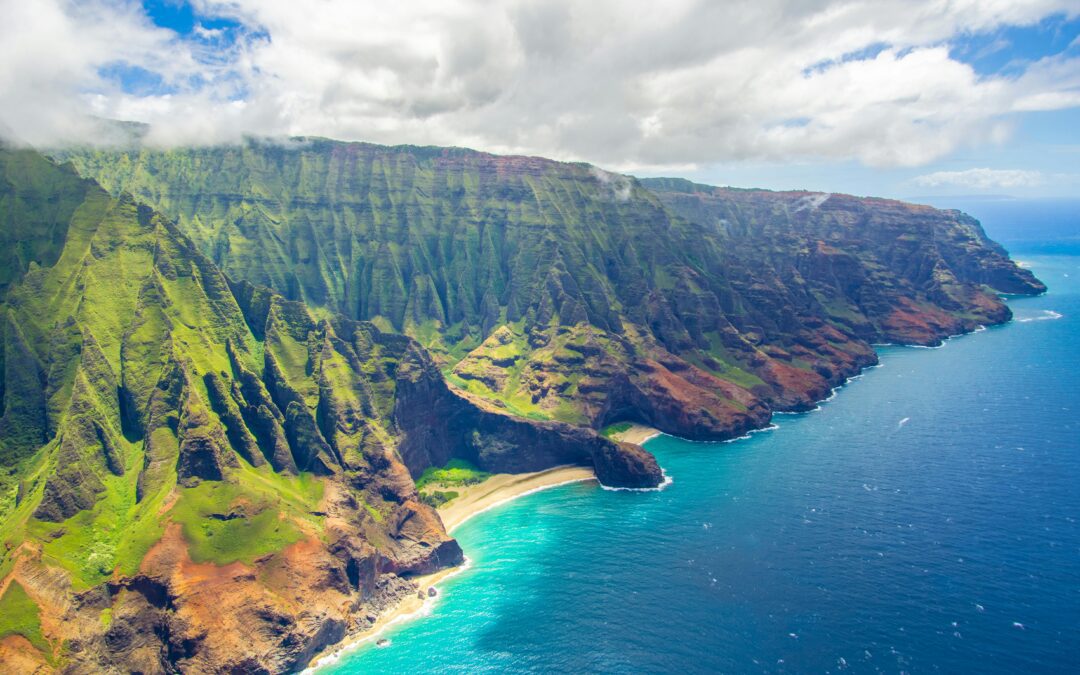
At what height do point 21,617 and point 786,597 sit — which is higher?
point 21,617

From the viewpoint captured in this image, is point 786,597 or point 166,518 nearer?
point 166,518

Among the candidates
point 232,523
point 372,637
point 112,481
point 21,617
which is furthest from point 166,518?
point 372,637

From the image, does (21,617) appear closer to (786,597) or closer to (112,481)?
(112,481)

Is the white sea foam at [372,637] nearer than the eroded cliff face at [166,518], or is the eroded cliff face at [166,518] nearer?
the eroded cliff face at [166,518]

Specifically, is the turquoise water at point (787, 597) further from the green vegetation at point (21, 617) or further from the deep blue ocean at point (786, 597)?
the green vegetation at point (21, 617)

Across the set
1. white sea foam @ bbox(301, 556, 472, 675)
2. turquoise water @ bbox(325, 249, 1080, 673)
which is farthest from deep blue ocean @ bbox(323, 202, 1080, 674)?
white sea foam @ bbox(301, 556, 472, 675)

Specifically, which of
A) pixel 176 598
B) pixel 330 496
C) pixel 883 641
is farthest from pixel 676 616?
pixel 176 598

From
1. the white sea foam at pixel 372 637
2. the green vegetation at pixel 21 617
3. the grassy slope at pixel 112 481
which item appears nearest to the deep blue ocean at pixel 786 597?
the white sea foam at pixel 372 637

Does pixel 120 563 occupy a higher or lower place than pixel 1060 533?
higher

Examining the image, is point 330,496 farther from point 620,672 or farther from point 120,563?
point 620,672
